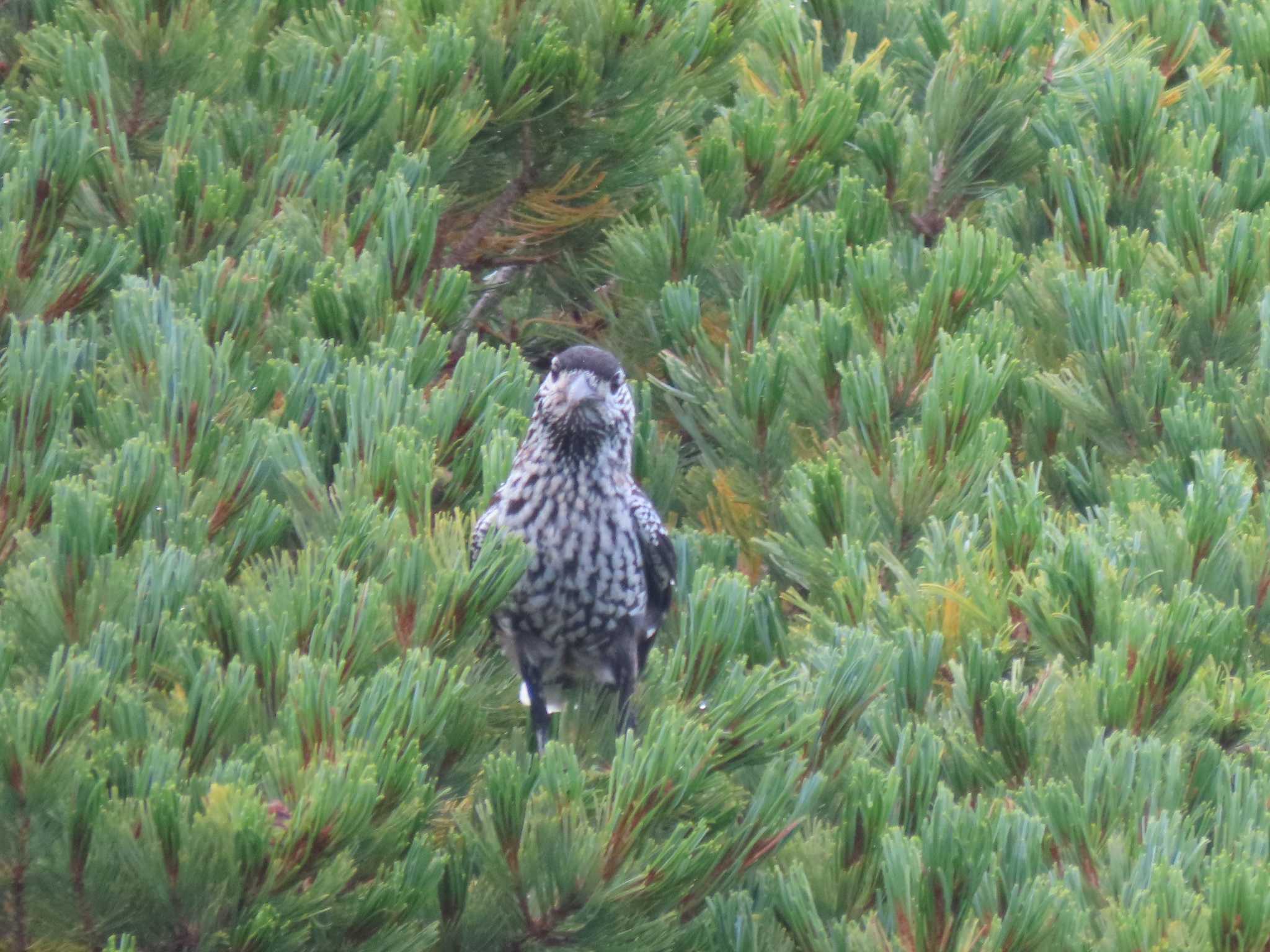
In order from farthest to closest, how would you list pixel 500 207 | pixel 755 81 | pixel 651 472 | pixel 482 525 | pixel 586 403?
pixel 755 81 < pixel 500 207 < pixel 651 472 < pixel 586 403 < pixel 482 525

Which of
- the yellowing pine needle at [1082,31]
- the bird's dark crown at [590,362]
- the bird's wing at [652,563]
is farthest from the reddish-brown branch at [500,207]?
the yellowing pine needle at [1082,31]

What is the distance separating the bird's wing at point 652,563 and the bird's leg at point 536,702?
0.24 meters

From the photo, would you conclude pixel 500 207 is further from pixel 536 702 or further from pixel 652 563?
pixel 536 702

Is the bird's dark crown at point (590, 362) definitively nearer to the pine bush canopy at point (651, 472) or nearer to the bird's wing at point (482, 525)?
the pine bush canopy at point (651, 472)

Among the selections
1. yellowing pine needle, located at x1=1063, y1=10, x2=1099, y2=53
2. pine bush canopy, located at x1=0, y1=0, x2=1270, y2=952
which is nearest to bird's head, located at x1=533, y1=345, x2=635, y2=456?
pine bush canopy, located at x1=0, y1=0, x2=1270, y2=952

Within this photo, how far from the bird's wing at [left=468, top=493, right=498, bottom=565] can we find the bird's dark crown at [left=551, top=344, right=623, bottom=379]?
1.19 feet

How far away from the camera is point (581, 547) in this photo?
11.3 ft

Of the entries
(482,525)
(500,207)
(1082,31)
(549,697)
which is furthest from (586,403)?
(1082,31)

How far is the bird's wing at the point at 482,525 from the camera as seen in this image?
112 inches

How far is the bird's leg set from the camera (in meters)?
2.76

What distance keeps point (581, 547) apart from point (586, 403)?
30cm

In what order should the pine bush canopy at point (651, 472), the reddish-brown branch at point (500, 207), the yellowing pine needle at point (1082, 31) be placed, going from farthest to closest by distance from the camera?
the yellowing pine needle at point (1082, 31) < the reddish-brown branch at point (500, 207) < the pine bush canopy at point (651, 472)

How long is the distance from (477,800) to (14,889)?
2.02 feet

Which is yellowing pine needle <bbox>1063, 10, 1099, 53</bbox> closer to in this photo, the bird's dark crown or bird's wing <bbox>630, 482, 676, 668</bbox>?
the bird's dark crown
